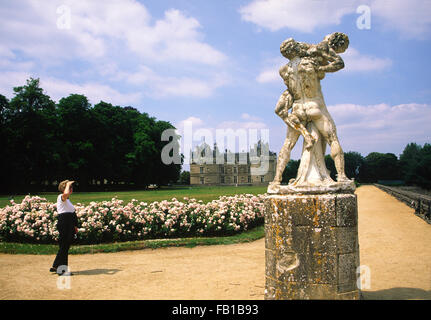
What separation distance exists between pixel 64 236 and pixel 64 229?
13cm

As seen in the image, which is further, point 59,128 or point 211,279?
point 59,128

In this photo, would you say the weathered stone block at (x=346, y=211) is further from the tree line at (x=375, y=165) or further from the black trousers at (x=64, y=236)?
the tree line at (x=375, y=165)

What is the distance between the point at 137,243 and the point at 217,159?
8004 centimetres

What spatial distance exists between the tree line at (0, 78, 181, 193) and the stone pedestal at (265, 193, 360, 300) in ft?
109

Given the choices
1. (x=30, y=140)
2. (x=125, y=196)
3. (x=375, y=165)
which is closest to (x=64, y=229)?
(x=125, y=196)

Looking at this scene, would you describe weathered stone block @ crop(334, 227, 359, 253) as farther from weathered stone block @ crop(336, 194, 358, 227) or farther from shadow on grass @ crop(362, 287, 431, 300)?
shadow on grass @ crop(362, 287, 431, 300)

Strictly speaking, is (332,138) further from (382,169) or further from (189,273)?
(382,169)

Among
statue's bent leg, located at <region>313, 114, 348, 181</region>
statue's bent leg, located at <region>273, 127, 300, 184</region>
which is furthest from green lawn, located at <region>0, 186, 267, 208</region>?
statue's bent leg, located at <region>313, 114, 348, 181</region>

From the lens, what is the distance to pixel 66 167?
34656 mm

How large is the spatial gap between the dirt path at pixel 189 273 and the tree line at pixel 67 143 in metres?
28.6

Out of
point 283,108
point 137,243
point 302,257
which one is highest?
point 283,108
